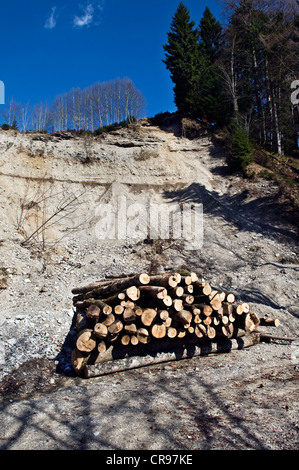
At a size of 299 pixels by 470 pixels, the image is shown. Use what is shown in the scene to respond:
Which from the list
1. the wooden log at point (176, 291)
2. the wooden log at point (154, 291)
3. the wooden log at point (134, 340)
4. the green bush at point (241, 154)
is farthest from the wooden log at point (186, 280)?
the green bush at point (241, 154)

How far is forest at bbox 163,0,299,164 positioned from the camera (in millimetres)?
20281

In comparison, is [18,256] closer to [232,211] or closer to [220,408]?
[220,408]

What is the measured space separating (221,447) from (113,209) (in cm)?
1392

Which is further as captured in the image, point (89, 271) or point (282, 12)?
point (282, 12)

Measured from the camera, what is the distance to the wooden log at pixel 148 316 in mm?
5500

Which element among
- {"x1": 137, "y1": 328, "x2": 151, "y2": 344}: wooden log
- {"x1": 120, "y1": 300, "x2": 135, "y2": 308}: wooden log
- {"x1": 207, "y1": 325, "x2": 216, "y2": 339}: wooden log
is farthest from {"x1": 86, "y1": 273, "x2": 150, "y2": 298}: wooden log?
{"x1": 207, "y1": 325, "x2": 216, "y2": 339}: wooden log

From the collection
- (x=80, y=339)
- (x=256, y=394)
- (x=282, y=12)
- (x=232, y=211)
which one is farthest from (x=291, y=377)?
(x=282, y=12)

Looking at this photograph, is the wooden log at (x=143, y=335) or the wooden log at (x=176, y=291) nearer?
the wooden log at (x=143, y=335)

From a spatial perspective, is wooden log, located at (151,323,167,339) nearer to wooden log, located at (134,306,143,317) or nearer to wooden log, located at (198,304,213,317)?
wooden log, located at (134,306,143,317)

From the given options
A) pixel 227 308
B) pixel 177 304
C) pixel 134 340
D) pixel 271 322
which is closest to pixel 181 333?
pixel 177 304

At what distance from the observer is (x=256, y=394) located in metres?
4.33

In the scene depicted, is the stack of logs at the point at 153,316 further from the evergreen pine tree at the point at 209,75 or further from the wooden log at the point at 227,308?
the evergreen pine tree at the point at 209,75

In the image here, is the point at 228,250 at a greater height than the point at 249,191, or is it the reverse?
the point at 249,191

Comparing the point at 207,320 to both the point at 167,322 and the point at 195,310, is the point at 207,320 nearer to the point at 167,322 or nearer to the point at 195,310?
the point at 195,310
